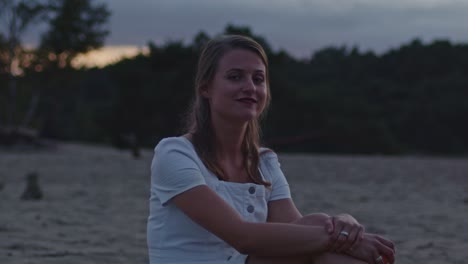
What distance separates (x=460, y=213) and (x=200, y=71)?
4.72 metres

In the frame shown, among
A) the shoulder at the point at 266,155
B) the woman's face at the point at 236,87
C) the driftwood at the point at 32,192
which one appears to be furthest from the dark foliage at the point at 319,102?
the woman's face at the point at 236,87

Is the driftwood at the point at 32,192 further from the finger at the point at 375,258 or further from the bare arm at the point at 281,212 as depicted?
the finger at the point at 375,258

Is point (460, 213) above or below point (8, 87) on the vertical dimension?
above

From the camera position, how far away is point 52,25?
22.7m

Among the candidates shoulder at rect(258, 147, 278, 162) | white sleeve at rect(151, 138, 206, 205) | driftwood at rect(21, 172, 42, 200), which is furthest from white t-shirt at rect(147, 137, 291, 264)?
driftwood at rect(21, 172, 42, 200)

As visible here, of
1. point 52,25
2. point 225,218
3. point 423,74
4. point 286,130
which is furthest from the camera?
point 423,74

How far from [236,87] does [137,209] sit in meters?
4.48

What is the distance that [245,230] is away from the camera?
211 centimetres

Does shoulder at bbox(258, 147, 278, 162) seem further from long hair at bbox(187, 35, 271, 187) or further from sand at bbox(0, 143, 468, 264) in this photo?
sand at bbox(0, 143, 468, 264)

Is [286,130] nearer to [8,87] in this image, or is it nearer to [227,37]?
[8,87]

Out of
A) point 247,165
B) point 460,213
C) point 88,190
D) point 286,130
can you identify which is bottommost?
point 286,130

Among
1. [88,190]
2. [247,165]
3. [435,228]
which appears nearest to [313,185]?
[88,190]

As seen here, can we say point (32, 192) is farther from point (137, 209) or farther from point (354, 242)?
point (354, 242)

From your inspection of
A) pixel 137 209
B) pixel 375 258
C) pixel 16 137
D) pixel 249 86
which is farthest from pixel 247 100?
pixel 16 137
